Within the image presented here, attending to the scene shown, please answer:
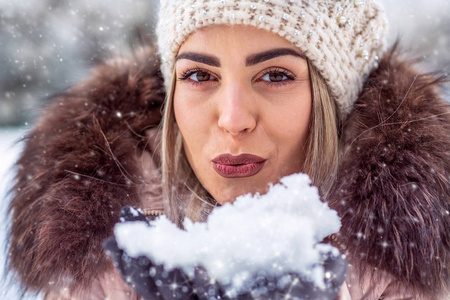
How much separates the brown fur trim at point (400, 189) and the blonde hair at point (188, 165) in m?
0.06

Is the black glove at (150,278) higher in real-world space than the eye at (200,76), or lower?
lower

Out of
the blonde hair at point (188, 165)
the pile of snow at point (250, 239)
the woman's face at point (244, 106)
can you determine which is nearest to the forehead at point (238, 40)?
the woman's face at point (244, 106)

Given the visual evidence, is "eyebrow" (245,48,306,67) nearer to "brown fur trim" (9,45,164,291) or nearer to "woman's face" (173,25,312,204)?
"woman's face" (173,25,312,204)

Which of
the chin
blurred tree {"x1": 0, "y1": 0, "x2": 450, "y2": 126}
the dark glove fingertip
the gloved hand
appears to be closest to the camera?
the gloved hand

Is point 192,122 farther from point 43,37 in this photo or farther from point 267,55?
point 43,37

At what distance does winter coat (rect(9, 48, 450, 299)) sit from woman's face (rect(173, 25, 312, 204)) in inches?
7.5

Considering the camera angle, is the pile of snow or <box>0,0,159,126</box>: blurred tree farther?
<box>0,0,159,126</box>: blurred tree

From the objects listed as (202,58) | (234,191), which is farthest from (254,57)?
(234,191)

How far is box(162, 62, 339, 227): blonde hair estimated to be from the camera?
4.01 ft

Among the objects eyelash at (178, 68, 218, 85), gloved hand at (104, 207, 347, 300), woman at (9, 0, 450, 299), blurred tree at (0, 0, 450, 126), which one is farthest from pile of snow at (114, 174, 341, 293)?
blurred tree at (0, 0, 450, 126)

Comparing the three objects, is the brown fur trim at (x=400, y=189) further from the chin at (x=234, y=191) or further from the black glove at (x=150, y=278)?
the black glove at (x=150, y=278)

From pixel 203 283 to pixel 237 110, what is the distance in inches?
17.0

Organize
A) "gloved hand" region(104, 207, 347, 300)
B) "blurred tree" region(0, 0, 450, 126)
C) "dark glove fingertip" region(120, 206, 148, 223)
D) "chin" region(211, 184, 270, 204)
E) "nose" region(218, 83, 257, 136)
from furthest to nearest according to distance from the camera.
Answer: "blurred tree" region(0, 0, 450, 126) < "chin" region(211, 184, 270, 204) < "nose" region(218, 83, 257, 136) < "dark glove fingertip" region(120, 206, 148, 223) < "gloved hand" region(104, 207, 347, 300)

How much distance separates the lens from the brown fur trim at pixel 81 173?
49.1 inches
